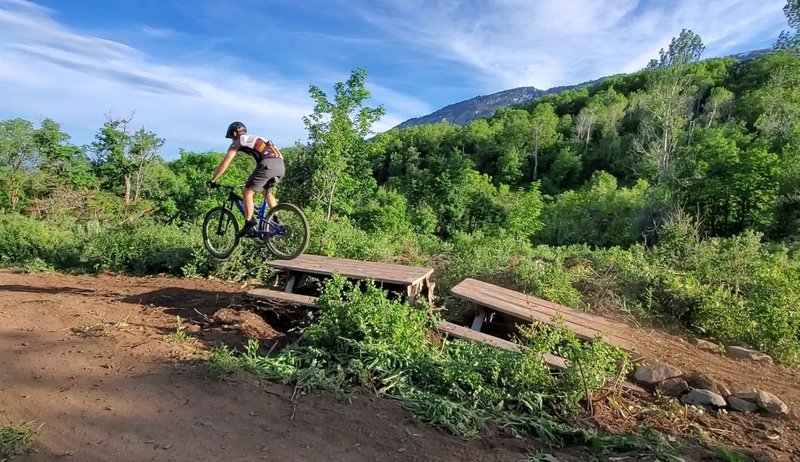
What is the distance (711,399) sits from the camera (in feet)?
15.8

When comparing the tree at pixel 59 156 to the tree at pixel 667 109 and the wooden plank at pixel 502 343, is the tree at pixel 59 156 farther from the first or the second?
the tree at pixel 667 109

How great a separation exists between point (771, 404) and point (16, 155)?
97.2ft

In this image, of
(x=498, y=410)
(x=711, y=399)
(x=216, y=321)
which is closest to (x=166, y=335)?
(x=216, y=321)

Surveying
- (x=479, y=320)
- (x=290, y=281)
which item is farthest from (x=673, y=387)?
(x=290, y=281)

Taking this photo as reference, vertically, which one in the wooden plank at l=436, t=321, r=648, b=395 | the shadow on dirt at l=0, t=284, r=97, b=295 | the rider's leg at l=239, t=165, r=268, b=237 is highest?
the rider's leg at l=239, t=165, r=268, b=237

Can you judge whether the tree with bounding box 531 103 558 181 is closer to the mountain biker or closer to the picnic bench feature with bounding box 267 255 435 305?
the picnic bench feature with bounding box 267 255 435 305

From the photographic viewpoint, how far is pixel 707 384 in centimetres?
497

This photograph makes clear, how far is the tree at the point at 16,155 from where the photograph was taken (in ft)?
69.0

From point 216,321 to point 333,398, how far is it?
2372 mm

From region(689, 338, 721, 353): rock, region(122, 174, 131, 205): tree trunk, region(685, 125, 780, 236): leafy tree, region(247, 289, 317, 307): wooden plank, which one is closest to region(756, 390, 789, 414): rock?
region(689, 338, 721, 353): rock

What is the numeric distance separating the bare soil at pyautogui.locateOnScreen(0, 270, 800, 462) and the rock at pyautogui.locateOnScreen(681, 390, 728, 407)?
0.13m

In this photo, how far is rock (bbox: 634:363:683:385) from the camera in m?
5.07

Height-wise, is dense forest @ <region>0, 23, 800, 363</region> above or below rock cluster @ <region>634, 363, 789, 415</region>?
above

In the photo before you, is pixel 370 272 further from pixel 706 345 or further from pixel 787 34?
Result: pixel 787 34
